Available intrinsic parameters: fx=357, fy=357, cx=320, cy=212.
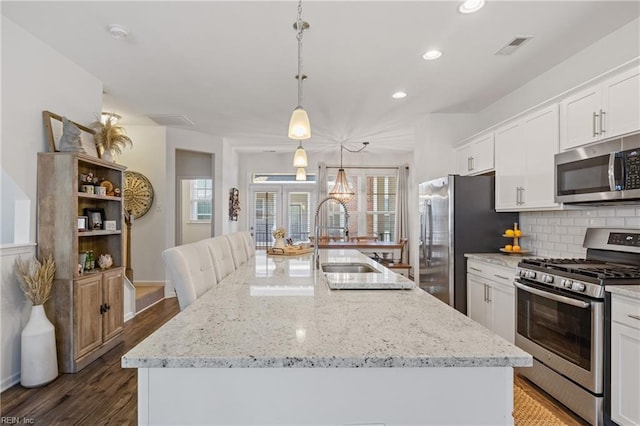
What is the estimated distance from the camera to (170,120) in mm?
5180

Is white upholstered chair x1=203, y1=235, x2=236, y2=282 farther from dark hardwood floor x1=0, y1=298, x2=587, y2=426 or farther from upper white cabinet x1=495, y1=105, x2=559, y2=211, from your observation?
upper white cabinet x1=495, y1=105, x2=559, y2=211

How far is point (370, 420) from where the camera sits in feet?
3.30

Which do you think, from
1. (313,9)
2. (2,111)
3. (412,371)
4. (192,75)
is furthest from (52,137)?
(412,371)

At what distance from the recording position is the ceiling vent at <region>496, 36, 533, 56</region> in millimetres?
2759

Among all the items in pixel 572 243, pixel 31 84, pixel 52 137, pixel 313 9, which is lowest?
pixel 572 243

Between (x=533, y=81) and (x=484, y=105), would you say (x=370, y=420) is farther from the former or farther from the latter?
(x=484, y=105)

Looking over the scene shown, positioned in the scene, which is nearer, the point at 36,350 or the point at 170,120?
the point at 36,350

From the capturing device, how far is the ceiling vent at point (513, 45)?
2.76 metres

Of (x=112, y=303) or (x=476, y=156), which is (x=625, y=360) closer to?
(x=476, y=156)

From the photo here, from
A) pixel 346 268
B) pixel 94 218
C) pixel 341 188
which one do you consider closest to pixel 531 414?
pixel 346 268

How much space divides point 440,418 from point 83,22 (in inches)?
127

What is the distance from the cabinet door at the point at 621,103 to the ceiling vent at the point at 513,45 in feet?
2.25

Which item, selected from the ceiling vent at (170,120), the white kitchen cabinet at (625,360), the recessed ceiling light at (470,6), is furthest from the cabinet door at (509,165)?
the ceiling vent at (170,120)

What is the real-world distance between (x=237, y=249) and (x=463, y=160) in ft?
9.76
